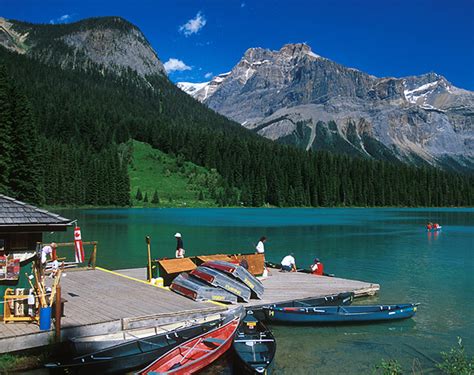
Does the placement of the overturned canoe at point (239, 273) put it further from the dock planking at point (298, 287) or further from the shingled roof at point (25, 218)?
the shingled roof at point (25, 218)

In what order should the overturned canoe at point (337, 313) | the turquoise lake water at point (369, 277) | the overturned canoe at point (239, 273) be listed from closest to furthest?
the turquoise lake water at point (369, 277), the overturned canoe at point (337, 313), the overturned canoe at point (239, 273)

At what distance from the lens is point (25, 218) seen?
22.9 m

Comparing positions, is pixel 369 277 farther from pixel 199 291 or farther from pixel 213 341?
pixel 213 341

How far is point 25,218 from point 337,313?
16.5 meters

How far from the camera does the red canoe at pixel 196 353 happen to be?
47.7 ft

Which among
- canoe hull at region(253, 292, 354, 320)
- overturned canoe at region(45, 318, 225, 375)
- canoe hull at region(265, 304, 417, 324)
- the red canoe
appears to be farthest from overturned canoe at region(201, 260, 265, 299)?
overturned canoe at region(45, 318, 225, 375)

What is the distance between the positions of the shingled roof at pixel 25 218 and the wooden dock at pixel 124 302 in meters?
3.33

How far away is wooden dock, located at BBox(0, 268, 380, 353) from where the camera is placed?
51.3ft

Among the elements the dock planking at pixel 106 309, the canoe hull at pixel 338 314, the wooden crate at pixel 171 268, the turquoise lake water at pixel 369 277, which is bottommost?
the turquoise lake water at pixel 369 277

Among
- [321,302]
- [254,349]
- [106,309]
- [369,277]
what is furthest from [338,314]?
[369,277]

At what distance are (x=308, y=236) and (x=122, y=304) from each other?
53.5 meters

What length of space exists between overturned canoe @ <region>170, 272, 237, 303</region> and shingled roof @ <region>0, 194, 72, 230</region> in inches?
272

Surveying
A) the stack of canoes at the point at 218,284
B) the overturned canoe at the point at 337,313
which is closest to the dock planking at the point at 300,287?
the stack of canoes at the point at 218,284

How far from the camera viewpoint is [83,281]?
2533cm
